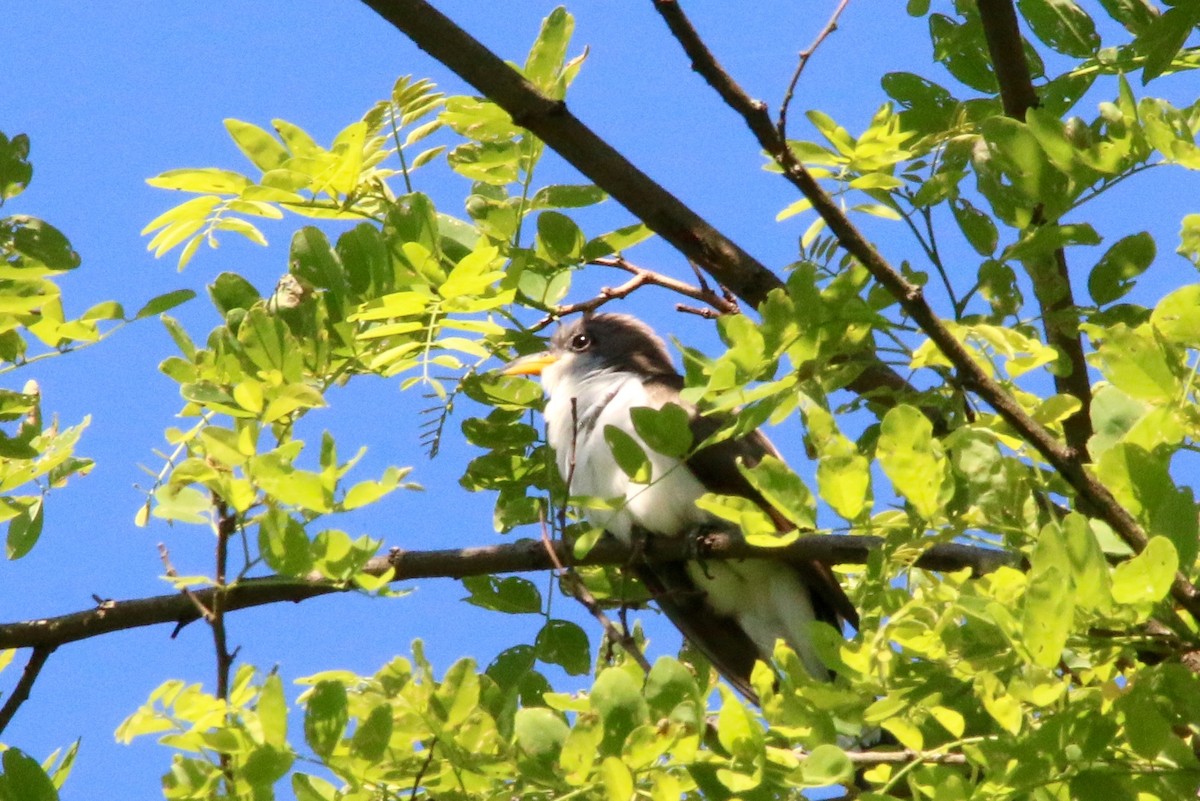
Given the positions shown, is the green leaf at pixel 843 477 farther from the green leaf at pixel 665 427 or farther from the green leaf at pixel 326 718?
the green leaf at pixel 326 718

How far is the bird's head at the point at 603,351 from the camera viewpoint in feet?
20.7

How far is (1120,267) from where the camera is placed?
305 cm

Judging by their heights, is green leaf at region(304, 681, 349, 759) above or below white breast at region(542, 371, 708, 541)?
below

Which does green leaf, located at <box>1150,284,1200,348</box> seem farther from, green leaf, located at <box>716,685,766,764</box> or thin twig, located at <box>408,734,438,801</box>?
thin twig, located at <box>408,734,438,801</box>

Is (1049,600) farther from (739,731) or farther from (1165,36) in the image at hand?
(1165,36)

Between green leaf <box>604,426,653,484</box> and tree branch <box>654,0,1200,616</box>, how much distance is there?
0.64 metres

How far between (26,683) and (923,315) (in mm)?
2171

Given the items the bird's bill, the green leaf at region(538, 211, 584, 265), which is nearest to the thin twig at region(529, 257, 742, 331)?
the green leaf at region(538, 211, 584, 265)

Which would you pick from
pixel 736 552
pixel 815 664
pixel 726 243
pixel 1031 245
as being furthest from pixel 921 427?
pixel 815 664

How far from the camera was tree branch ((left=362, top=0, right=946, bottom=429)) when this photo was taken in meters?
3.05

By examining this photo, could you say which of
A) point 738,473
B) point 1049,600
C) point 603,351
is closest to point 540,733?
point 1049,600

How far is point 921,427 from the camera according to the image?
233 centimetres

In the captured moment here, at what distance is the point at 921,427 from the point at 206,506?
1.42 meters

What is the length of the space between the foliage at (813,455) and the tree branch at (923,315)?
43 mm
